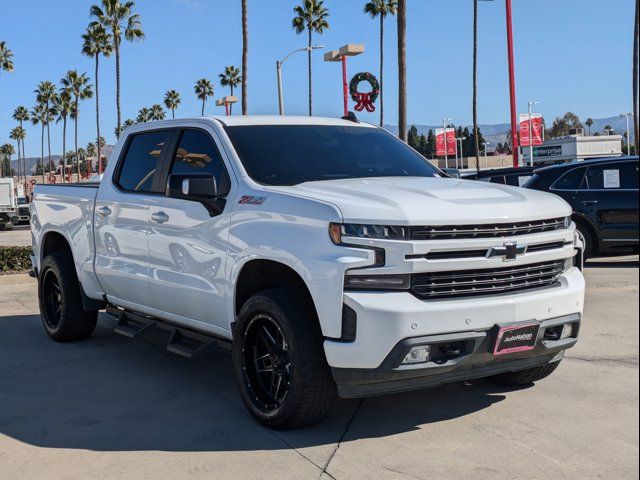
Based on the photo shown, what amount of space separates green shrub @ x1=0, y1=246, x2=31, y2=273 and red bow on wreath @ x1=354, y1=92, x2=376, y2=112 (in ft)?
37.8

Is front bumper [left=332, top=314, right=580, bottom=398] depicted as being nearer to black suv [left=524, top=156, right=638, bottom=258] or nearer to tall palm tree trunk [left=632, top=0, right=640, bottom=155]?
tall palm tree trunk [left=632, top=0, right=640, bottom=155]

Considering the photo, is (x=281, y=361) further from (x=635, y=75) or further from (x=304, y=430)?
(x=635, y=75)

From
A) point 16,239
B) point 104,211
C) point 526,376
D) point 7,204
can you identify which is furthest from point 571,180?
point 7,204

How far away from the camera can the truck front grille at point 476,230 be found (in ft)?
13.1

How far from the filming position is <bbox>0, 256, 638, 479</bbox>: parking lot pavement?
3.97 meters

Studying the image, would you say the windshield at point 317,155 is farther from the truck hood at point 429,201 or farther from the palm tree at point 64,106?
the palm tree at point 64,106

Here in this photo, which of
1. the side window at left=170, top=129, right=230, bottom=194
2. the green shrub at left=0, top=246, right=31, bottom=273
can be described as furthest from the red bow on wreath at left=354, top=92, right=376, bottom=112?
the side window at left=170, top=129, right=230, bottom=194

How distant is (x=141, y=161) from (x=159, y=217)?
87cm

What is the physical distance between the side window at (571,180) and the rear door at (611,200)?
124mm

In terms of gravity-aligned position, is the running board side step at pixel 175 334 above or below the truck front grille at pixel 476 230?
below

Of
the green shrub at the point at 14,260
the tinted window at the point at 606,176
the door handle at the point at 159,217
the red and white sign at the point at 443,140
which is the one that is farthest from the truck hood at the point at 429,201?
the red and white sign at the point at 443,140

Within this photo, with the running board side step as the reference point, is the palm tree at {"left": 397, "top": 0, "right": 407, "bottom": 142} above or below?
above

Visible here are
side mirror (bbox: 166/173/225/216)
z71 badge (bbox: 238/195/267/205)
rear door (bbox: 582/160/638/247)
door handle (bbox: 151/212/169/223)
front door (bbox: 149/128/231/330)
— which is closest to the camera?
z71 badge (bbox: 238/195/267/205)

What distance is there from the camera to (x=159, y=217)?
18.4 ft
